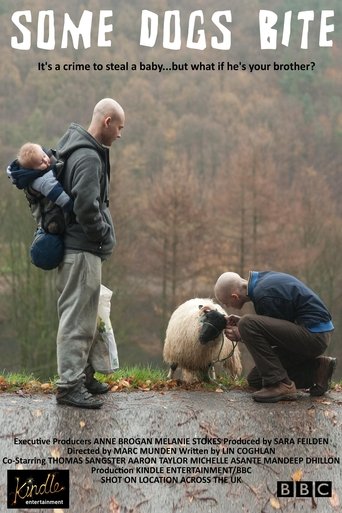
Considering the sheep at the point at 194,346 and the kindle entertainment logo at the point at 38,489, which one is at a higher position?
the sheep at the point at 194,346

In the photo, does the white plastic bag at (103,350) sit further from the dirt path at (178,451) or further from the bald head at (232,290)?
the bald head at (232,290)

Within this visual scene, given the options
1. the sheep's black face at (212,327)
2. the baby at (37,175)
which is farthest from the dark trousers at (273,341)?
the baby at (37,175)

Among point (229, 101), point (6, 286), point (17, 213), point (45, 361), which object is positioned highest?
point (229, 101)

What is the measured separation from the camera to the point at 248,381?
21.7ft

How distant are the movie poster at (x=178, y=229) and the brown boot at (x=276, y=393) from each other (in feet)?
0.31

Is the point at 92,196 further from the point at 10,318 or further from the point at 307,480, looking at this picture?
the point at 10,318

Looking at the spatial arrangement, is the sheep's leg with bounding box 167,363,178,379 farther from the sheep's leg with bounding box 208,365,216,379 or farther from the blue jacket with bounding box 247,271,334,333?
the blue jacket with bounding box 247,271,334,333

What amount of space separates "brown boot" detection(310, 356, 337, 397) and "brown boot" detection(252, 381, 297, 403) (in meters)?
0.31

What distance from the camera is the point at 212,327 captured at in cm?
654

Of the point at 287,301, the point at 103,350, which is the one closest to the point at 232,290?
the point at 287,301

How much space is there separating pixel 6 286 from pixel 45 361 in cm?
342

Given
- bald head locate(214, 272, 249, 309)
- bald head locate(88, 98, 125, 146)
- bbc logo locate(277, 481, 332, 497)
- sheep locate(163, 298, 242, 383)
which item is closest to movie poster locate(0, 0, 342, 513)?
bbc logo locate(277, 481, 332, 497)

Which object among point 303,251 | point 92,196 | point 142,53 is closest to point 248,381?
point 92,196

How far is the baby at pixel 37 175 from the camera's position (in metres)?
5.30
